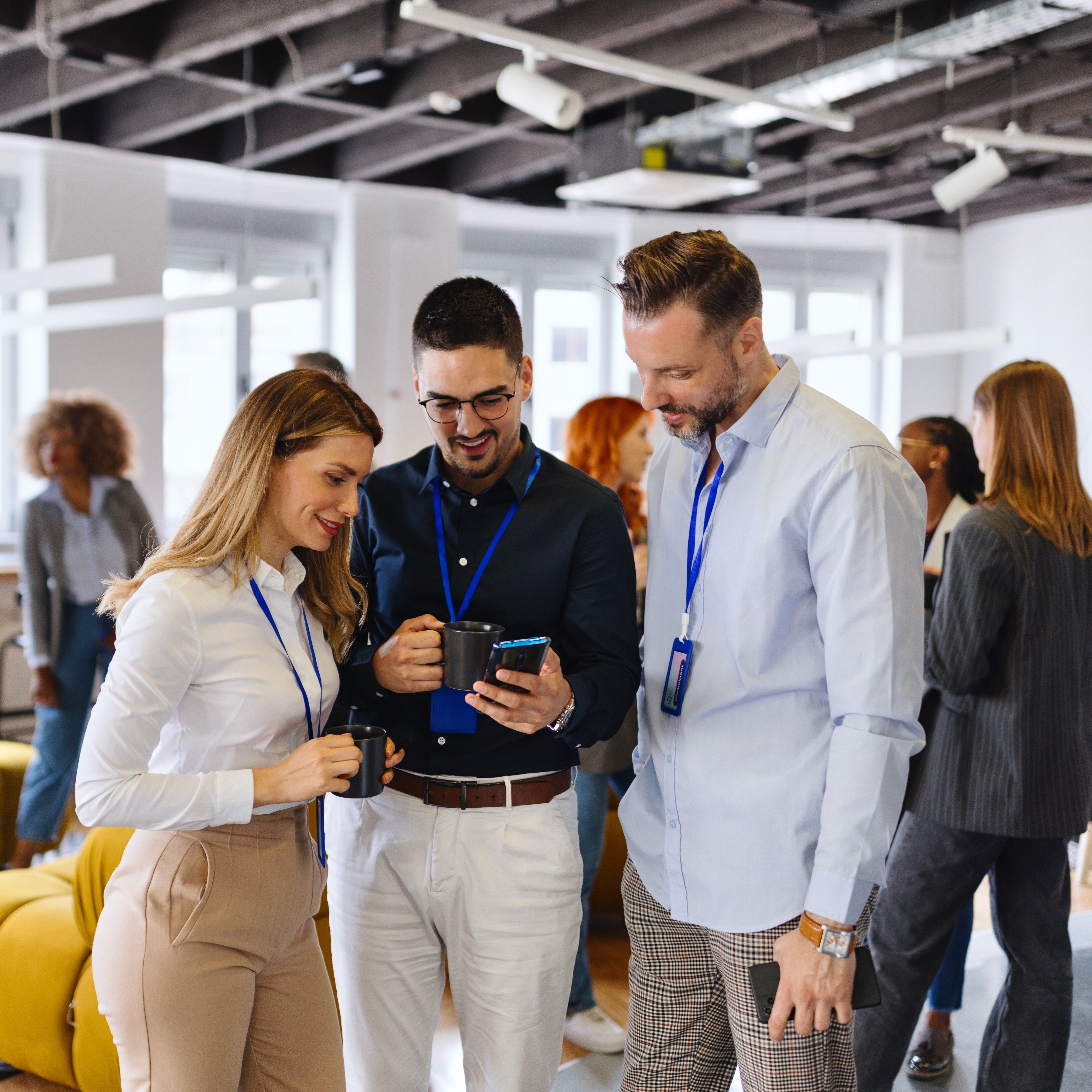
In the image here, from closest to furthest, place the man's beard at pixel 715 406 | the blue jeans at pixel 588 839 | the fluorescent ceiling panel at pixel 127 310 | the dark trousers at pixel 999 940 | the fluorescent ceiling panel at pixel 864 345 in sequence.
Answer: the man's beard at pixel 715 406
the dark trousers at pixel 999 940
the blue jeans at pixel 588 839
the fluorescent ceiling panel at pixel 127 310
the fluorescent ceiling panel at pixel 864 345

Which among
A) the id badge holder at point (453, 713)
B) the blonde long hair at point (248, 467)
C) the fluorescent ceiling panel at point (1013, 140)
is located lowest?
the id badge holder at point (453, 713)

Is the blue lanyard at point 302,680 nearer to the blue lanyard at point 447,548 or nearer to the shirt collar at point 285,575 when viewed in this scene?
the shirt collar at point 285,575

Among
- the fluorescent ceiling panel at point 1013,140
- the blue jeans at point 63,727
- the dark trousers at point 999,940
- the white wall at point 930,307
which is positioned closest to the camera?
the dark trousers at point 999,940

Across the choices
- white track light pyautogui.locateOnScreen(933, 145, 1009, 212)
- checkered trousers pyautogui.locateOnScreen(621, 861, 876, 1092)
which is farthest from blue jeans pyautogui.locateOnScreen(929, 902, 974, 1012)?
white track light pyautogui.locateOnScreen(933, 145, 1009, 212)

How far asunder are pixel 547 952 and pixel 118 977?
63 centimetres

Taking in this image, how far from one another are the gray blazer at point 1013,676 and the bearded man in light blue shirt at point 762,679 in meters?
0.85

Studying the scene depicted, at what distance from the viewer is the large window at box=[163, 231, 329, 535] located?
7.64 metres

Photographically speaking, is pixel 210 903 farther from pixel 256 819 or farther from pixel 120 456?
pixel 120 456

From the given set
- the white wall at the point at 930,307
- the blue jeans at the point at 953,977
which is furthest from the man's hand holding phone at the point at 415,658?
the white wall at the point at 930,307

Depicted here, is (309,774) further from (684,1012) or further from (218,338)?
(218,338)

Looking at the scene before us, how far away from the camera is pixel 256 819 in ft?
5.31

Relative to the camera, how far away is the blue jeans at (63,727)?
13.6ft

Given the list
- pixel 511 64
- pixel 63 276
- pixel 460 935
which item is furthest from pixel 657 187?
pixel 460 935

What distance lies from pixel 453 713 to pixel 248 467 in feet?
1.59
